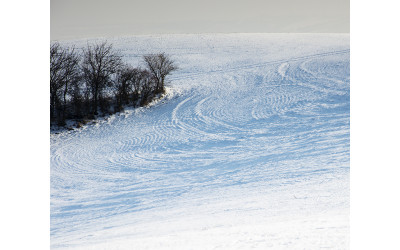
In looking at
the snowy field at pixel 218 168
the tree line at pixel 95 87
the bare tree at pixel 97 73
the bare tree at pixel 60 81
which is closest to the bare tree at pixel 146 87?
the tree line at pixel 95 87

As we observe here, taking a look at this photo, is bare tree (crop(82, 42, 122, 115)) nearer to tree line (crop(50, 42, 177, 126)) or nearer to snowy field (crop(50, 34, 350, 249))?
tree line (crop(50, 42, 177, 126))

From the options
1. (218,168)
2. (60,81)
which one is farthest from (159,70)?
(218,168)

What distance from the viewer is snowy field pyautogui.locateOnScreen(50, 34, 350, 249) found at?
625 cm

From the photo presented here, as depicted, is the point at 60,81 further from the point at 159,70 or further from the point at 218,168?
the point at 218,168

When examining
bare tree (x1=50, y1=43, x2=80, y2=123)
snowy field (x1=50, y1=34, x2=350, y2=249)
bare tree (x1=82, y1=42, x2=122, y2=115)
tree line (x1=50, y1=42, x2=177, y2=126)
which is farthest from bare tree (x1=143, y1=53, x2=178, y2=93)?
bare tree (x1=50, y1=43, x2=80, y2=123)

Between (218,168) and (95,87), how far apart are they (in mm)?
15521

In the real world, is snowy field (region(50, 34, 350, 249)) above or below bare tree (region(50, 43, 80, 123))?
below

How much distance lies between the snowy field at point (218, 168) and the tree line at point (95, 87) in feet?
4.93

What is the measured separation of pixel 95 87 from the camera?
80.1 ft

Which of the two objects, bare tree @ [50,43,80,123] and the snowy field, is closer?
the snowy field

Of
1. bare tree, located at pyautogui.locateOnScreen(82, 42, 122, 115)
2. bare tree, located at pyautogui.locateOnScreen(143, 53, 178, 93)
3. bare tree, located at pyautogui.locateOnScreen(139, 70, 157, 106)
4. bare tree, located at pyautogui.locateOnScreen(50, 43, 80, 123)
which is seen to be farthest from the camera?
bare tree, located at pyautogui.locateOnScreen(143, 53, 178, 93)

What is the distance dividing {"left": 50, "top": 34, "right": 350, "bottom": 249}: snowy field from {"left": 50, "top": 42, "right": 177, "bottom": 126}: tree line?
1502mm
